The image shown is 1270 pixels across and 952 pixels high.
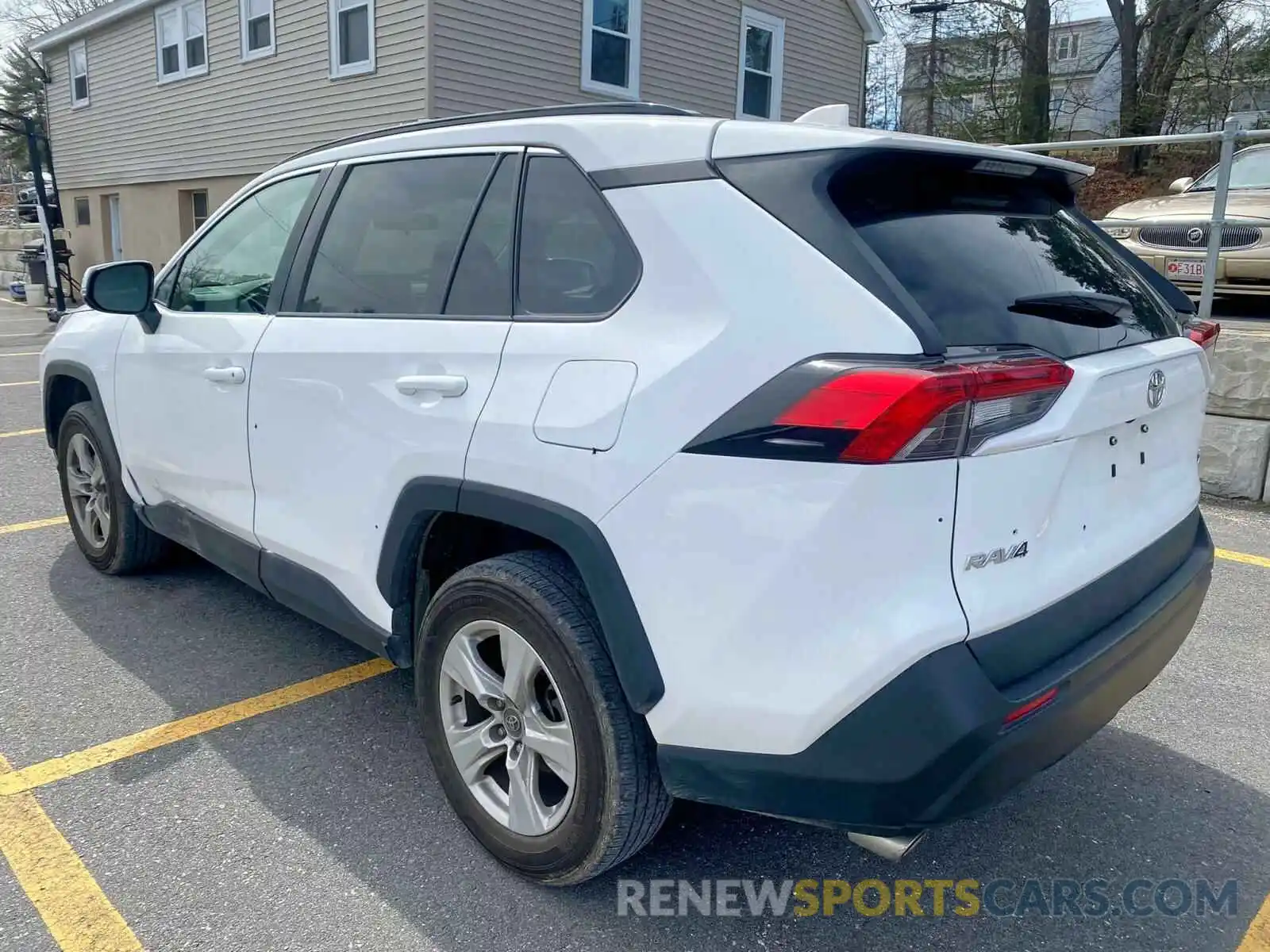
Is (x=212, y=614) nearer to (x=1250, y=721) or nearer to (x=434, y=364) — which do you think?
(x=434, y=364)

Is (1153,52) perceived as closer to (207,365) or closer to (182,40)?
(182,40)

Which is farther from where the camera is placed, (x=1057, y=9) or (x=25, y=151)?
(x=25, y=151)

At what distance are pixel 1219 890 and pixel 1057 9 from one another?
3121 centimetres

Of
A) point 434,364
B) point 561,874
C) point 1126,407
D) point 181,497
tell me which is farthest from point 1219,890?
point 181,497

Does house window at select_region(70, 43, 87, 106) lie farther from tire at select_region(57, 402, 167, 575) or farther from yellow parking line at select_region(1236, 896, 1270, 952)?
yellow parking line at select_region(1236, 896, 1270, 952)

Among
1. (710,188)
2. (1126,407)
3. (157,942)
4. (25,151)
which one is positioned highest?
(25,151)

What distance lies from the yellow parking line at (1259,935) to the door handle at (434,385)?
2.23 metres

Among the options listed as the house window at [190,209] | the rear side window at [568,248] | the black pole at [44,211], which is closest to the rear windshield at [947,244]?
the rear side window at [568,248]

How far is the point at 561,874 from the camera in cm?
238

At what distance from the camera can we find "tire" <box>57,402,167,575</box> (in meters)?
4.25

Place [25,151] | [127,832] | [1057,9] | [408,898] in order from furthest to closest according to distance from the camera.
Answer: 1. [25,151]
2. [1057,9]
3. [127,832]
4. [408,898]

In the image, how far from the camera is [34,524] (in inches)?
210

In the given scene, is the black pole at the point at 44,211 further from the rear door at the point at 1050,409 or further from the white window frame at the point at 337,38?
the rear door at the point at 1050,409

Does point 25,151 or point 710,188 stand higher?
point 25,151
